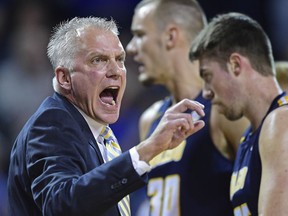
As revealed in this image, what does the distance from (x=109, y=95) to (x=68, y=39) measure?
30 cm

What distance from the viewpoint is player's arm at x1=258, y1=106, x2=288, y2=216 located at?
3.19m

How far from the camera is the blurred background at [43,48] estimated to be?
7.32m

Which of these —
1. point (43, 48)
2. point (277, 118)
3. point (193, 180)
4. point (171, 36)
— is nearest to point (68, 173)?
point (277, 118)

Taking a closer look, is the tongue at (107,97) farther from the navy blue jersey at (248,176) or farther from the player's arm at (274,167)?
the navy blue jersey at (248,176)

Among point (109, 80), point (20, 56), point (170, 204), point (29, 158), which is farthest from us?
point (20, 56)

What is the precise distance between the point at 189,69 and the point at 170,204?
0.97m

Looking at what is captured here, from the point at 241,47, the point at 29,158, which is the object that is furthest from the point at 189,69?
the point at 29,158

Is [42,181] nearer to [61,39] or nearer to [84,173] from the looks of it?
[84,173]

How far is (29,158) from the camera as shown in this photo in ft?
8.92

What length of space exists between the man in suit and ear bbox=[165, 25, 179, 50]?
6.31ft

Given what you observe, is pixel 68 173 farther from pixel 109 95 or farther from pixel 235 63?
pixel 235 63

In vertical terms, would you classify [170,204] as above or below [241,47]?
below

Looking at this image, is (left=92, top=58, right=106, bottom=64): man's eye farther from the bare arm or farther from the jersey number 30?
the jersey number 30

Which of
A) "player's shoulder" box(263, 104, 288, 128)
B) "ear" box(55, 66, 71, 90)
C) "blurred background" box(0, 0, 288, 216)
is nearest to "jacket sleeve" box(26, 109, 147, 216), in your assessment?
"ear" box(55, 66, 71, 90)
